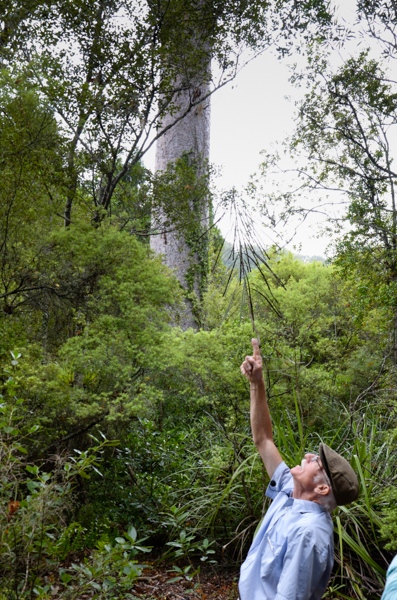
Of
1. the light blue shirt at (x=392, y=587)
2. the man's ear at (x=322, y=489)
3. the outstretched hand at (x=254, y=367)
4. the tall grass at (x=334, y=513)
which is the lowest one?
the tall grass at (x=334, y=513)

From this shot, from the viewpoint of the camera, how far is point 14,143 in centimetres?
418

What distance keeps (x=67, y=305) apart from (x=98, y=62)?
98.6 inches

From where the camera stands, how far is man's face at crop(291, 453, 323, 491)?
5.52 ft


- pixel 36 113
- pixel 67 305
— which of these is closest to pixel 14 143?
pixel 36 113

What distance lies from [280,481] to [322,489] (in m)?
0.30

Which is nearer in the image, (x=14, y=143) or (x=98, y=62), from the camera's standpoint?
(x=14, y=143)

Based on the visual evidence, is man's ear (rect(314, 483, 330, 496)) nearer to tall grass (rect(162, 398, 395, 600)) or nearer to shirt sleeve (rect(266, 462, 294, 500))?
shirt sleeve (rect(266, 462, 294, 500))

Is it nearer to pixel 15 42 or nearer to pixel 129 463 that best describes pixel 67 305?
pixel 129 463

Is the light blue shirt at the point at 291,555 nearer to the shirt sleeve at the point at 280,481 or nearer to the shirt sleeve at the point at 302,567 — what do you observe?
the shirt sleeve at the point at 302,567

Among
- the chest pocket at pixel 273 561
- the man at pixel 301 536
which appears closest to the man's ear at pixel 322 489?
the man at pixel 301 536

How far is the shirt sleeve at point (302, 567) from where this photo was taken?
1.42m

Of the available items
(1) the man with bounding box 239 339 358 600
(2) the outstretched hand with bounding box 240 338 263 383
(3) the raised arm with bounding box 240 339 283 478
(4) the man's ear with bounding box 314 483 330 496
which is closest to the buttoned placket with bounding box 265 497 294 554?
(1) the man with bounding box 239 339 358 600

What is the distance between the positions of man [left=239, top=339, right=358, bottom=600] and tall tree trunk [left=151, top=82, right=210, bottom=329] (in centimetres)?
598

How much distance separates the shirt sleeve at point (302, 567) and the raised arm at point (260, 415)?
45 centimetres
